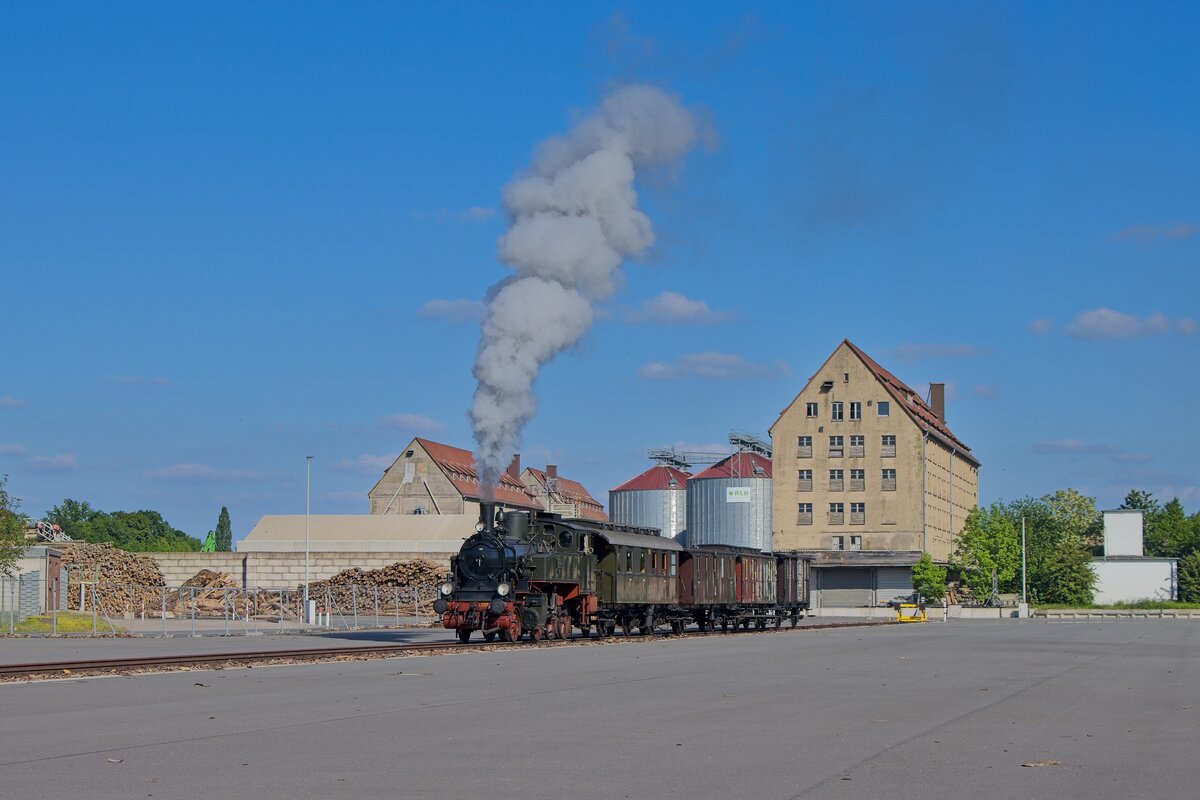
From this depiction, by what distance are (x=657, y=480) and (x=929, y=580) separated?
28.4 m

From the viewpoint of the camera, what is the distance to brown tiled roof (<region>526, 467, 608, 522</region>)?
160 meters

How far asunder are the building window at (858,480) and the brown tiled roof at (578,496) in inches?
1906

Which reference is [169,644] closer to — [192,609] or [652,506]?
[192,609]

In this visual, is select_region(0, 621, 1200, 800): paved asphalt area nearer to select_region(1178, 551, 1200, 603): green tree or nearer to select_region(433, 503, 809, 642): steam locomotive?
select_region(433, 503, 809, 642): steam locomotive

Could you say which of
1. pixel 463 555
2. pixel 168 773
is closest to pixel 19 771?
pixel 168 773

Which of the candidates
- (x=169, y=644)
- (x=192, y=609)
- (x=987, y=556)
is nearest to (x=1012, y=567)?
(x=987, y=556)

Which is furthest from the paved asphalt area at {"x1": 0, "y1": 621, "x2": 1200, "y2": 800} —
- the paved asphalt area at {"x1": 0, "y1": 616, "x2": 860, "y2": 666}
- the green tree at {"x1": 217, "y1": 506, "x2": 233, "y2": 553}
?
the green tree at {"x1": 217, "y1": 506, "x2": 233, "y2": 553}

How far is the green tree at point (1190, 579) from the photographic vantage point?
117 metres

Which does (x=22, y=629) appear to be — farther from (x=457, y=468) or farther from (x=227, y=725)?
(x=457, y=468)

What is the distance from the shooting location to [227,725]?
54.6ft

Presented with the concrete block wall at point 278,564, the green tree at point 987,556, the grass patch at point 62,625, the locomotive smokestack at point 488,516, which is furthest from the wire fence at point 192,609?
the green tree at point 987,556

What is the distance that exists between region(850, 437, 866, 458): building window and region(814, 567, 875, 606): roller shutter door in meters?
8.96

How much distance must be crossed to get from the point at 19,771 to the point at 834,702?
38.0 feet

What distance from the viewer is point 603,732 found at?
1606 centimetres
